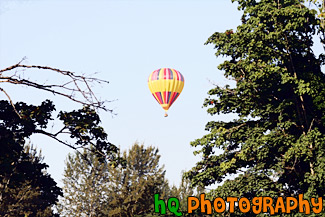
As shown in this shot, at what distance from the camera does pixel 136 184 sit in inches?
1823

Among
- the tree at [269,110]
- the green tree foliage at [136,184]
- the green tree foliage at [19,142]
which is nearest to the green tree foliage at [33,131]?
the green tree foliage at [19,142]

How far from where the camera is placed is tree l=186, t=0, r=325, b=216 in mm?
21366

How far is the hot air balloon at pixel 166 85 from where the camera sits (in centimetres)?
4847

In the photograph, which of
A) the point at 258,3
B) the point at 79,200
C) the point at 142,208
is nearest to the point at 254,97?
the point at 258,3

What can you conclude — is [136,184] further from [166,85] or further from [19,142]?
[19,142]

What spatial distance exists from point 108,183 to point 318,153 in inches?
1313

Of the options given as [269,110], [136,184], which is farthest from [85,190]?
[269,110]

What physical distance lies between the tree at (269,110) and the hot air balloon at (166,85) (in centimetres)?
2361

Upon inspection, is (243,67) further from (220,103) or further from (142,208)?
(142,208)

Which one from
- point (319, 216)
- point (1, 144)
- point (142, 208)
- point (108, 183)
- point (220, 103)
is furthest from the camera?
point (108, 183)

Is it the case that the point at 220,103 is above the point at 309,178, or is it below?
above

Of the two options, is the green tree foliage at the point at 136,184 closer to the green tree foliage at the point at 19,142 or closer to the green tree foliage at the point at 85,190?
the green tree foliage at the point at 85,190

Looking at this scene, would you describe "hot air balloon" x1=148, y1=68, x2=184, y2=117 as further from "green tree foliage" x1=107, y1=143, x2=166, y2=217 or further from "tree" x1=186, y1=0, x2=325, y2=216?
"tree" x1=186, y1=0, x2=325, y2=216

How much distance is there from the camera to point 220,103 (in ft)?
79.2
